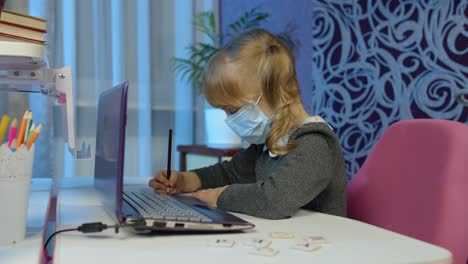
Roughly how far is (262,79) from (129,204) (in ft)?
1.37

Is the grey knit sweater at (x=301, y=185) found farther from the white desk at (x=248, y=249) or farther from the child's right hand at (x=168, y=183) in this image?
the child's right hand at (x=168, y=183)

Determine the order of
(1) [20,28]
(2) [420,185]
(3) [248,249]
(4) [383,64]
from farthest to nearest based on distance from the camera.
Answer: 1. (4) [383,64]
2. (2) [420,185]
3. (1) [20,28]
4. (3) [248,249]

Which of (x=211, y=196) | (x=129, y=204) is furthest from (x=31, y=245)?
(x=211, y=196)

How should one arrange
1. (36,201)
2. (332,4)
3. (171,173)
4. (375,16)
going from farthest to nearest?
(332,4), (375,16), (171,173), (36,201)

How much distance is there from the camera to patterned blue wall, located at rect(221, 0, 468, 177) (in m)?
2.49

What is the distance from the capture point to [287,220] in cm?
95

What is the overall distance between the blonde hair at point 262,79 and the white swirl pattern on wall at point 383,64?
1.33 meters

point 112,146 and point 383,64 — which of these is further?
point 383,64

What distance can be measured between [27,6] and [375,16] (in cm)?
175

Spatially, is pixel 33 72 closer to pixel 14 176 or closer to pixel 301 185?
pixel 14 176

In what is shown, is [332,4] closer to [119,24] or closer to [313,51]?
[313,51]

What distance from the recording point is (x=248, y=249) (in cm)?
70

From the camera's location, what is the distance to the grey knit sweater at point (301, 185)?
977 millimetres

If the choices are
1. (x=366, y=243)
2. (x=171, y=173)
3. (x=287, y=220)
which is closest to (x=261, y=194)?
(x=287, y=220)
